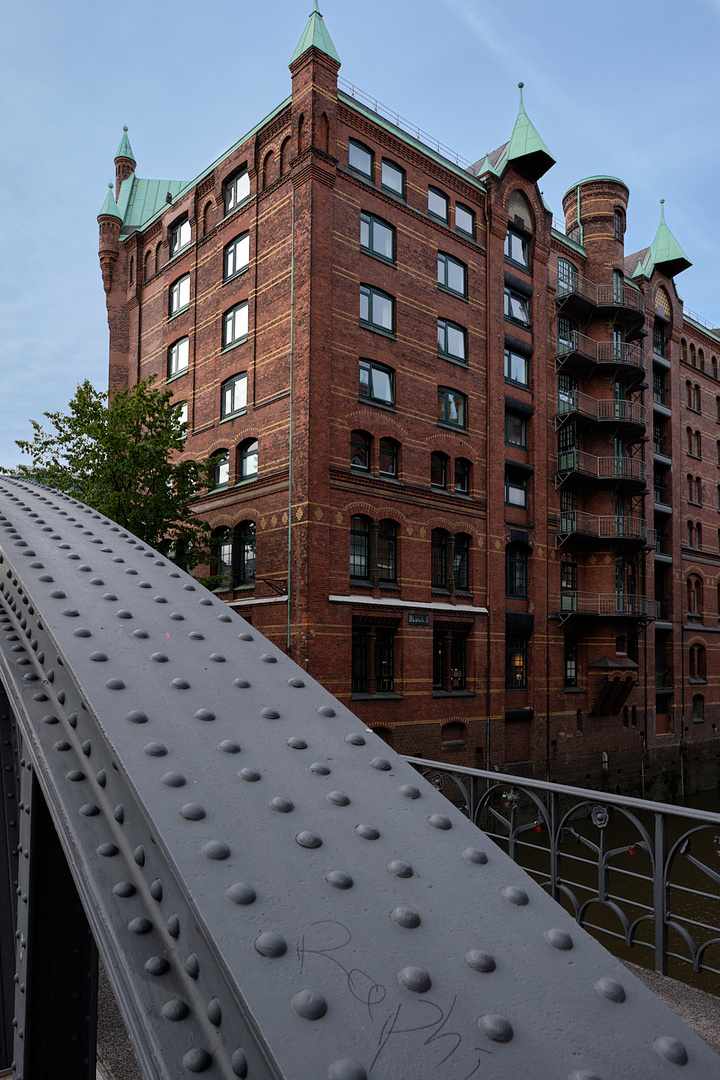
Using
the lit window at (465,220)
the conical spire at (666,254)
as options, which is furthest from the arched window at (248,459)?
the conical spire at (666,254)

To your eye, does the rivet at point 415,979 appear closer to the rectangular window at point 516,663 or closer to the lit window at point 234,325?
the lit window at point 234,325

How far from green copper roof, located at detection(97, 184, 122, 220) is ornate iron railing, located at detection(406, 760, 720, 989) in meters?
22.9

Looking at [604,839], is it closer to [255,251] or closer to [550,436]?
[255,251]

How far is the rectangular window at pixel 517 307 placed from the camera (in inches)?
920

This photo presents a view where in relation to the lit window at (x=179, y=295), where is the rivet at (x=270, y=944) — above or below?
below

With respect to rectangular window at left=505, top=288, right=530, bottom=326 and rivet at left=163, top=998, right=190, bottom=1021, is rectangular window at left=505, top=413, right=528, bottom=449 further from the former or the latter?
rivet at left=163, top=998, right=190, bottom=1021

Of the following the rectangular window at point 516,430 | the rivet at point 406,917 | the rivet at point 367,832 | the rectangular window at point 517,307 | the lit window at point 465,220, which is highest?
the lit window at point 465,220

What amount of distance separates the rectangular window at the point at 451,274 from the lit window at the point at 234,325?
18.8ft

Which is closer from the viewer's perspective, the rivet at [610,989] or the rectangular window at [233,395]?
the rivet at [610,989]

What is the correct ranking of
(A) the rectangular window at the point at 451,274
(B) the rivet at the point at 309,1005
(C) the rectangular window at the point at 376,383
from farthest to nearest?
(A) the rectangular window at the point at 451,274 < (C) the rectangular window at the point at 376,383 < (B) the rivet at the point at 309,1005

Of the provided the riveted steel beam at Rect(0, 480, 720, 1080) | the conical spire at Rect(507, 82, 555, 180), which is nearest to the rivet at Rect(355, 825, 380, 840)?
the riveted steel beam at Rect(0, 480, 720, 1080)

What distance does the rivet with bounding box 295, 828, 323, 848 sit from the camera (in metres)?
1.40

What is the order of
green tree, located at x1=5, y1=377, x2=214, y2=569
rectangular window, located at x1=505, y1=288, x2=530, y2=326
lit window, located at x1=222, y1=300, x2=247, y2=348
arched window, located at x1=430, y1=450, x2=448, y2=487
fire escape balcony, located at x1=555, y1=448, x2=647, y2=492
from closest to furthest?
1. green tree, located at x1=5, y1=377, x2=214, y2=569
2. lit window, located at x1=222, y1=300, x2=247, y2=348
3. arched window, located at x1=430, y1=450, x2=448, y2=487
4. rectangular window, located at x1=505, y1=288, x2=530, y2=326
5. fire escape balcony, located at x1=555, y1=448, x2=647, y2=492

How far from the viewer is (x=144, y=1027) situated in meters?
1.20
